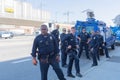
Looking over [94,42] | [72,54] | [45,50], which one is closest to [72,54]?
[72,54]

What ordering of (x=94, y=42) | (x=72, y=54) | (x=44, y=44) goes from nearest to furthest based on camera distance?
(x=44, y=44) → (x=72, y=54) → (x=94, y=42)

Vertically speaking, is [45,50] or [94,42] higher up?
[45,50]

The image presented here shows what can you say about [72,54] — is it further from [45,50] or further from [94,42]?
[94,42]

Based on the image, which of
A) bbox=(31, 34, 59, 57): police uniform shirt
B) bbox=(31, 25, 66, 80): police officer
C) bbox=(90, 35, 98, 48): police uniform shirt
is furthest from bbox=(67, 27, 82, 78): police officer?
bbox=(90, 35, 98, 48): police uniform shirt

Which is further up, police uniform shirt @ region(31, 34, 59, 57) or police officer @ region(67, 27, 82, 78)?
police uniform shirt @ region(31, 34, 59, 57)

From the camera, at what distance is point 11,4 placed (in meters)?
83.9

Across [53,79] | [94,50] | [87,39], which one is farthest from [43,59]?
[87,39]

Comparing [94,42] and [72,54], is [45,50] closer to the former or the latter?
[72,54]

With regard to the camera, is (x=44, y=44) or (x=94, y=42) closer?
(x=44, y=44)

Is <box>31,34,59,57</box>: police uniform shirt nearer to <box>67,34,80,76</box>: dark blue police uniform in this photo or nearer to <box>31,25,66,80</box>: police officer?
<box>31,25,66,80</box>: police officer

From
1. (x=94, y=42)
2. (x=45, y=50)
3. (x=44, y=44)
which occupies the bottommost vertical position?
(x=94, y=42)

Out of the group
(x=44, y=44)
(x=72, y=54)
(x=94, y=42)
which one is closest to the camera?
(x=44, y=44)

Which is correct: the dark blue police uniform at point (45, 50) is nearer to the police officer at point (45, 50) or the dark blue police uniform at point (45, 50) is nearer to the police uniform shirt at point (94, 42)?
the police officer at point (45, 50)

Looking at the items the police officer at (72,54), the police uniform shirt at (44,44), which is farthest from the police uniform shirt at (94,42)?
the police uniform shirt at (44,44)
